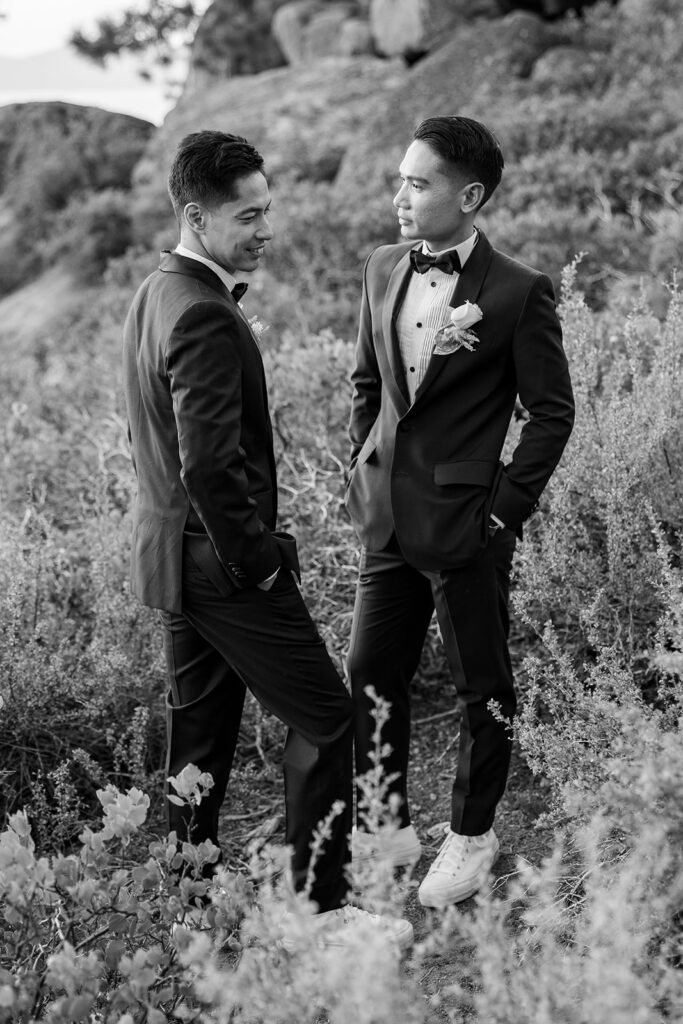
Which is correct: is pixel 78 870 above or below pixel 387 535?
below

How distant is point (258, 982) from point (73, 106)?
19.3 meters

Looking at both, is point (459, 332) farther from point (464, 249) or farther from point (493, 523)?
point (493, 523)

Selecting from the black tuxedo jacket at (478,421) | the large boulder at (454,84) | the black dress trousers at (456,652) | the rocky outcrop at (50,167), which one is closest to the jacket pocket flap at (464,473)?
the black tuxedo jacket at (478,421)

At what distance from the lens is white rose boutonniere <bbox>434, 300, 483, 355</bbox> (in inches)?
122

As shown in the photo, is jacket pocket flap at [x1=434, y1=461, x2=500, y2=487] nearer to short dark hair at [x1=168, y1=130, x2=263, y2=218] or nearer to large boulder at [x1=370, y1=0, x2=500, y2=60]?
short dark hair at [x1=168, y1=130, x2=263, y2=218]

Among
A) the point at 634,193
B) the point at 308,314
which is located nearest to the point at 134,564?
the point at 308,314

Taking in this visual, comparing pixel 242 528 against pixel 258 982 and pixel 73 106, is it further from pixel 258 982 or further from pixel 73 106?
pixel 73 106

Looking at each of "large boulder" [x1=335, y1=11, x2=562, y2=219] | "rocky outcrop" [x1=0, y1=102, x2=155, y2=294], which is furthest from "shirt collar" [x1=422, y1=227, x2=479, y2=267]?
"rocky outcrop" [x1=0, y1=102, x2=155, y2=294]

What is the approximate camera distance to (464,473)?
10.4 ft

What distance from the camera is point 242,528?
2768 mm

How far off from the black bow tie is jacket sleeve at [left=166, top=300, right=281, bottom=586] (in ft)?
2.46

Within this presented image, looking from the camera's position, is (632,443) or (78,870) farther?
(632,443)

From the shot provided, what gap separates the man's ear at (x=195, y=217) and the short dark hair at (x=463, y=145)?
72cm

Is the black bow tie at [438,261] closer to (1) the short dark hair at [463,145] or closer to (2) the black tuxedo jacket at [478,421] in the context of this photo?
(2) the black tuxedo jacket at [478,421]
